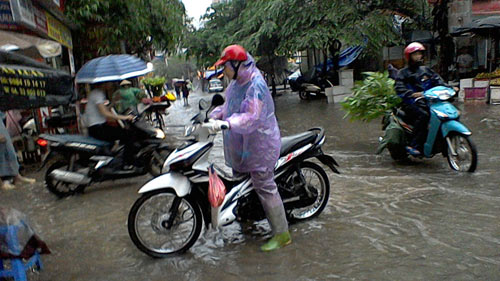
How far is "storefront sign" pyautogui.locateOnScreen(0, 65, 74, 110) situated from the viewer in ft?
8.20

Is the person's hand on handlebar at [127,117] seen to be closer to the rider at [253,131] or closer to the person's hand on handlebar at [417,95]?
the rider at [253,131]

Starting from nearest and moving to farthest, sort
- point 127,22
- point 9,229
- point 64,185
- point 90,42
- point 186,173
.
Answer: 1. point 9,229
2. point 186,173
3. point 64,185
4. point 127,22
5. point 90,42

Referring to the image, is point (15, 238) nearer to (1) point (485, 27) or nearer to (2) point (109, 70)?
(2) point (109, 70)

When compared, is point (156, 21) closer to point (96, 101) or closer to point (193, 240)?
point (96, 101)

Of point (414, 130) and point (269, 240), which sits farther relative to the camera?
point (414, 130)

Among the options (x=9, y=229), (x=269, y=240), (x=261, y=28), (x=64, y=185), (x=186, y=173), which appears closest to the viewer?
(x=9, y=229)

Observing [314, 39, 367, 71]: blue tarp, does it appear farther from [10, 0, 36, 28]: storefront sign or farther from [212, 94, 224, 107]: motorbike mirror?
[212, 94, 224, 107]: motorbike mirror

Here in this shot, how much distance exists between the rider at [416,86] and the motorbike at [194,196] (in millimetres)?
2442

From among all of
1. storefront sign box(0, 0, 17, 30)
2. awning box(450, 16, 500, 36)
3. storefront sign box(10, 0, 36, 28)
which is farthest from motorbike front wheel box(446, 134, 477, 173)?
awning box(450, 16, 500, 36)

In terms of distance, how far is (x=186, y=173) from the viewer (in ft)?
12.1

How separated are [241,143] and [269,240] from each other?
940 mm

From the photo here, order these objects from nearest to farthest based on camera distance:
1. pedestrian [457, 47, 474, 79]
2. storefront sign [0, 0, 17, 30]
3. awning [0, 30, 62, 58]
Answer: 1. awning [0, 30, 62, 58]
2. storefront sign [0, 0, 17, 30]
3. pedestrian [457, 47, 474, 79]

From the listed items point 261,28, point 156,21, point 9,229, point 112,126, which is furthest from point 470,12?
point 9,229

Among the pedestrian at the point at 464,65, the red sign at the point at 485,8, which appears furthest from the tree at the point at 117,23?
the red sign at the point at 485,8
